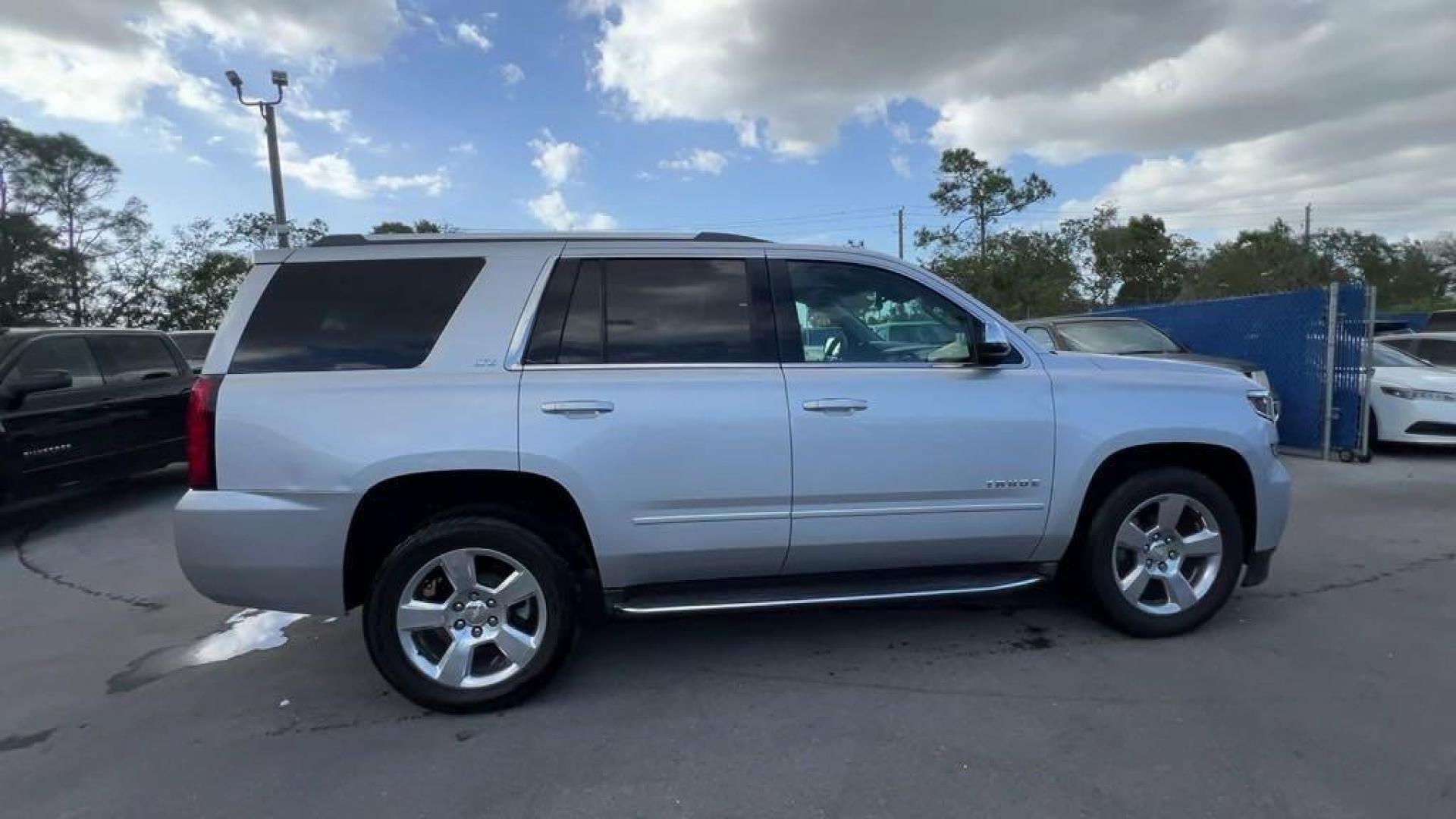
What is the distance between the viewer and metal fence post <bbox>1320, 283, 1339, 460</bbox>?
8641 millimetres

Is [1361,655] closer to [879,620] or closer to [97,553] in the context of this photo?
[879,620]

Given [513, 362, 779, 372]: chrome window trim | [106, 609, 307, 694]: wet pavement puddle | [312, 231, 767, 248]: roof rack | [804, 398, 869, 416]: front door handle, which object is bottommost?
[106, 609, 307, 694]: wet pavement puddle

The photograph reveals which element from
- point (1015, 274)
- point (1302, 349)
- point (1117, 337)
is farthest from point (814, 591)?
point (1015, 274)

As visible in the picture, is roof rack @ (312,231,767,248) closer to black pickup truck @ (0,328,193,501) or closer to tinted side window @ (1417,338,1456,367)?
black pickup truck @ (0,328,193,501)

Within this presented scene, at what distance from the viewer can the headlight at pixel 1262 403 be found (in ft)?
13.1

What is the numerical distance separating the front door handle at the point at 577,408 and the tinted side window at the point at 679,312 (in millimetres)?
229

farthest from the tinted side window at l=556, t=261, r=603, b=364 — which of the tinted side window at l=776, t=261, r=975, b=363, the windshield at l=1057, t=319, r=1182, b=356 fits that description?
the windshield at l=1057, t=319, r=1182, b=356

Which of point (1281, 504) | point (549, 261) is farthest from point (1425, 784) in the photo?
point (549, 261)

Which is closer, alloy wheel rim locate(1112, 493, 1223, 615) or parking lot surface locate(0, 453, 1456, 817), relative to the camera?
parking lot surface locate(0, 453, 1456, 817)

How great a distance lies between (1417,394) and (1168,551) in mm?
7279

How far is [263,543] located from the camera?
3166mm

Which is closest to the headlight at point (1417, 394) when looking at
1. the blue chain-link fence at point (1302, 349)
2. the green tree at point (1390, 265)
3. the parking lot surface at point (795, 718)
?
the blue chain-link fence at point (1302, 349)

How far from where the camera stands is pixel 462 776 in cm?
289

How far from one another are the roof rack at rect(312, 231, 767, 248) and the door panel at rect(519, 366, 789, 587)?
66cm
